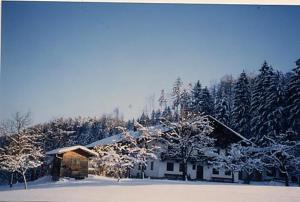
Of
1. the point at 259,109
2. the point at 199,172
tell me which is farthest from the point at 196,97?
the point at 199,172

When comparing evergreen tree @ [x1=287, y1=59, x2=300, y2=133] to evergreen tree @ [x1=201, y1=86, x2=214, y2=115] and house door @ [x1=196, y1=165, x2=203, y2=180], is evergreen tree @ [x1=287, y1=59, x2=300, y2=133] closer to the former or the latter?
evergreen tree @ [x1=201, y1=86, x2=214, y2=115]

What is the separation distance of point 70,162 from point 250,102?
33.9ft

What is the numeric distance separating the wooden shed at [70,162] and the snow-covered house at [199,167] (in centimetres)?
221

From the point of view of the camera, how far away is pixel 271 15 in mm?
11398

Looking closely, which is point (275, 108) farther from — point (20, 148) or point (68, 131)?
point (20, 148)

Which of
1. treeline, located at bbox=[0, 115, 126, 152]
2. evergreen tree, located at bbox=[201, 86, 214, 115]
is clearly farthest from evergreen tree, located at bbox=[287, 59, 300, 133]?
treeline, located at bbox=[0, 115, 126, 152]

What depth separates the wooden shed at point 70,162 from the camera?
17.1 metres

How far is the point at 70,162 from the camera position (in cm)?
1755

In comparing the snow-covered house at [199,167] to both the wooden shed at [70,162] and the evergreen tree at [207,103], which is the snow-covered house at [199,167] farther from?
the wooden shed at [70,162]

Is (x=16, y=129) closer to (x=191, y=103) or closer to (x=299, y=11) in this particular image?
(x=191, y=103)

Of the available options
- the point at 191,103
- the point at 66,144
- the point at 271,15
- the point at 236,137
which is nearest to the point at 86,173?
the point at 66,144

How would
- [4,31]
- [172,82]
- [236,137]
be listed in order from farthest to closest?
[236,137], [172,82], [4,31]

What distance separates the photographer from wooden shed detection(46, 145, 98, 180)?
56.0 ft

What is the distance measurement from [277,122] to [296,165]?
2.62m
